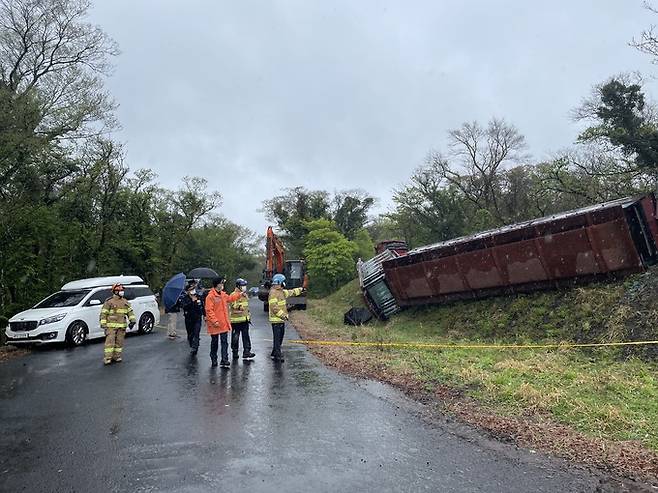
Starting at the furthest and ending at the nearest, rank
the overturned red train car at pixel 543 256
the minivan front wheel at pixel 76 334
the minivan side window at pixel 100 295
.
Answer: the minivan side window at pixel 100 295
the minivan front wheel at pixel 76 334
the overturned red train car at pixel 543 256

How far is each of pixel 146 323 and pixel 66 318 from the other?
3722 millimetres

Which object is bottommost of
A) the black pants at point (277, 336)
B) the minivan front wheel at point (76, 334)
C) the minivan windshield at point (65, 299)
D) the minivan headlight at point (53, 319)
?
the black pants at point (277, 336)

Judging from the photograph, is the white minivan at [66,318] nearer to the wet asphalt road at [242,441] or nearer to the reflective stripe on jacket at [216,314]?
the wet asphalt road at [242,441]

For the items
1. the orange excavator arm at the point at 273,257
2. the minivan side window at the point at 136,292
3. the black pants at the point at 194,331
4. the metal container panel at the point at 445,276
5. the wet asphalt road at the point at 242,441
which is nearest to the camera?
the wet asphalt road at the point at 242,441

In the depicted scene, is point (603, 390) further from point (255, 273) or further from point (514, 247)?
point (255, 273)

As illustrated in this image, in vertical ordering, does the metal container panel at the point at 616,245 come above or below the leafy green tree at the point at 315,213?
below

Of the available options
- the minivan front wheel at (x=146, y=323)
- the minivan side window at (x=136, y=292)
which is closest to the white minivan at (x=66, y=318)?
the minivan side window at (x=136, y=292)

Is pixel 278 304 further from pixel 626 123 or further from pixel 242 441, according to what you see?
pixel 626 123

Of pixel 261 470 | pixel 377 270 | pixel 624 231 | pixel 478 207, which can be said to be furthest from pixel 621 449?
pixel 478 207

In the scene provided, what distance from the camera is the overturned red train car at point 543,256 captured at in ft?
39.1

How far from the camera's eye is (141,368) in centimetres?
964

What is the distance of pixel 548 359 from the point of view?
28.2 ft

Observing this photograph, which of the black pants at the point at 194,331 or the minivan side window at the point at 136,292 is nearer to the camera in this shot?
the black pants at the point at 194,331

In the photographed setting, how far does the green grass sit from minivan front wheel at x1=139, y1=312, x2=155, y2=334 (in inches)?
236
